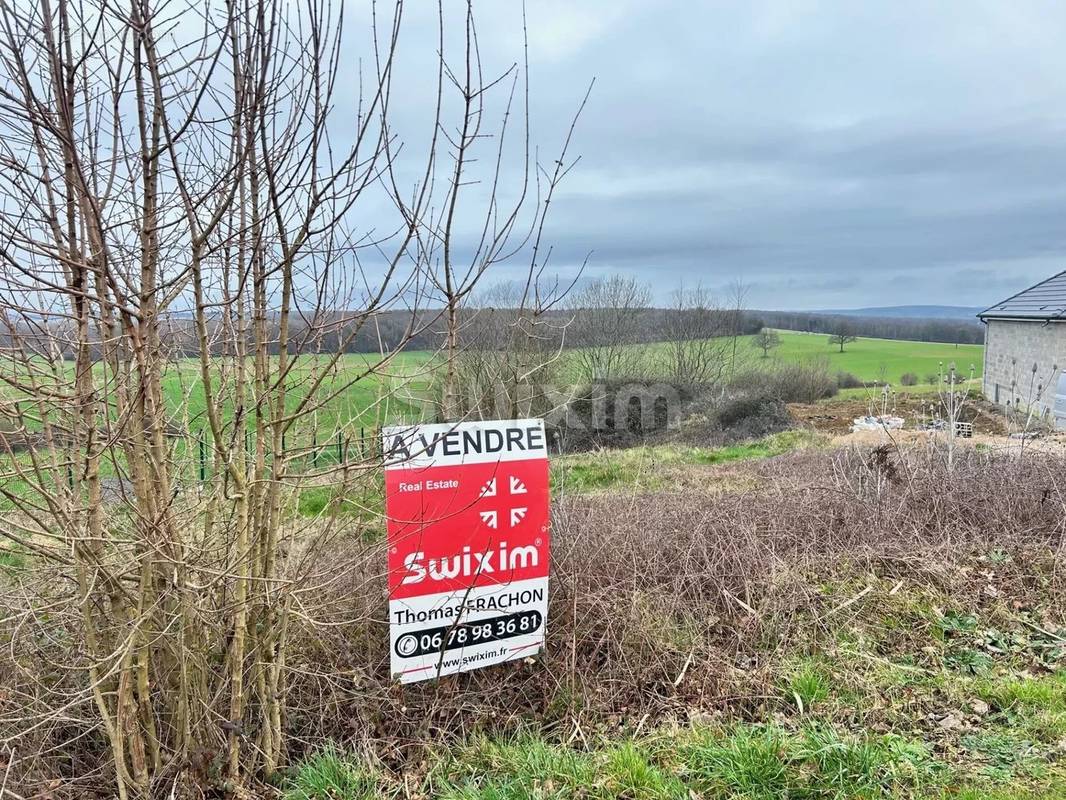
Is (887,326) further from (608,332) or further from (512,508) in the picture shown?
(512,508)

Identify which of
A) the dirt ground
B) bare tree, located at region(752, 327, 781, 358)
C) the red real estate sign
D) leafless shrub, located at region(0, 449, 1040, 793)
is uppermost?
bare tree, located at region(752, 327, 781, 358)

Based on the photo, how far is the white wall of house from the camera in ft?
66.7

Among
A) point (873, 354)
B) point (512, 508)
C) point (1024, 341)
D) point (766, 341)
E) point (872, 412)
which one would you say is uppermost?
point (766, 341)

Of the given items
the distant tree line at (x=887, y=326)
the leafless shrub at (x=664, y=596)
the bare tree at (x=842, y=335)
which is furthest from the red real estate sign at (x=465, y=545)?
the bare tree at (x=842, y=335)

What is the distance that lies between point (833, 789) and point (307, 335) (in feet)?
9.54

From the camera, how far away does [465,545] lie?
350 cm

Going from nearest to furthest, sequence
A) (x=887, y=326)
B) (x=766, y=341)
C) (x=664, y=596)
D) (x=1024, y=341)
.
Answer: (x=664, y=596)
(x=1024, y=341)
(x=766, y=341)
(x=887, y=326)

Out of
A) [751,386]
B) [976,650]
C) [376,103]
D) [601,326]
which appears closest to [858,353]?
[751,386]

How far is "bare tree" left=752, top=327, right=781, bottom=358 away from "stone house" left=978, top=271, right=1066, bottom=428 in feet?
32.7

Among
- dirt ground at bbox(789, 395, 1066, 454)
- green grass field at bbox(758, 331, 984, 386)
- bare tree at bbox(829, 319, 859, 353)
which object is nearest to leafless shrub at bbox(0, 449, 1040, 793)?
dirt ground at bbox(789, 395, 1066, 454)

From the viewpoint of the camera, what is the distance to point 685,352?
30.9 m

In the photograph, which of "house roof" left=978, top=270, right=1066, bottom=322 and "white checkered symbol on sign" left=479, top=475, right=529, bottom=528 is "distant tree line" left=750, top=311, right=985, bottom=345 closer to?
"house roof" left=978, top=270, right=1066, bottom=322

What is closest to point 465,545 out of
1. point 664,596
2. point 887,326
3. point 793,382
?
point 664,596

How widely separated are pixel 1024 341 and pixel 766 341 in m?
12.7
